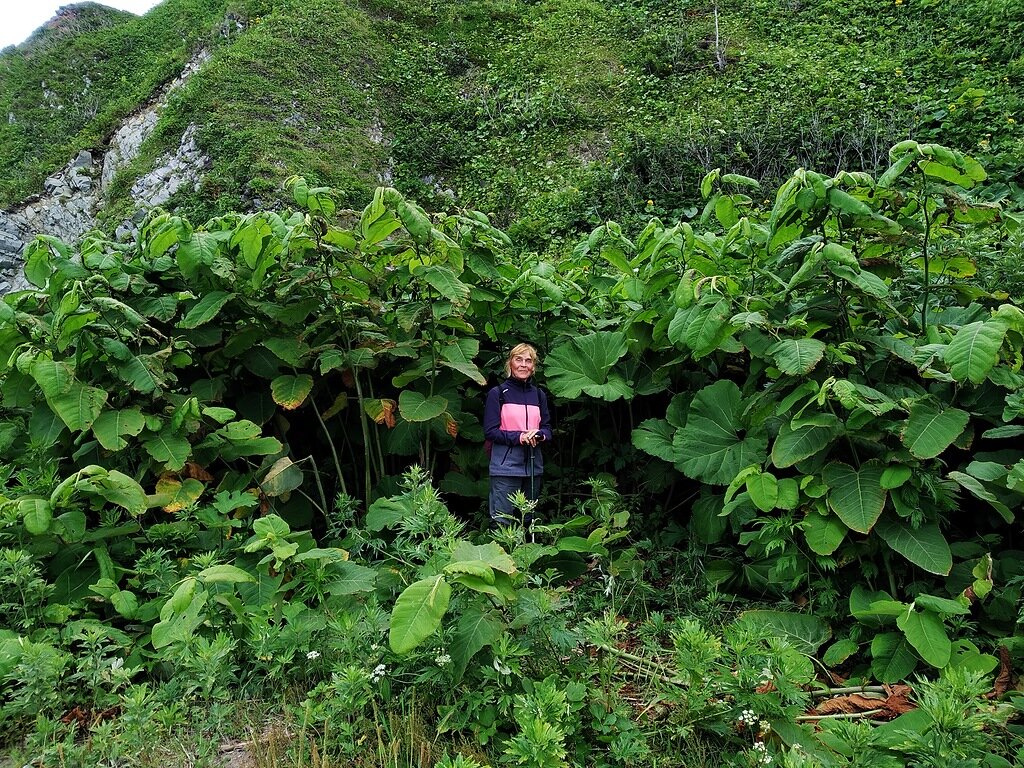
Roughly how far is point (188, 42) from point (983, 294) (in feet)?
70.0

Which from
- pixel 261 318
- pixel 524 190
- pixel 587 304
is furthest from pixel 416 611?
pixel 524 190

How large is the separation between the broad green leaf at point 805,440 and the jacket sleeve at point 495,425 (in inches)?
56.4

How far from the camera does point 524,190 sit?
36.3 feet

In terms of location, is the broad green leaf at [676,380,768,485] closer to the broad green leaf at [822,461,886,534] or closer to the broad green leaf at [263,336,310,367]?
the broad green leaf at [822,461,886,534]

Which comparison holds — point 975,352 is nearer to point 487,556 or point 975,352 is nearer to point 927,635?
point 927,635

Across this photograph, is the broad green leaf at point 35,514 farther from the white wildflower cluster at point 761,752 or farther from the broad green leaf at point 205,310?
the white wildflower cluster at point 761,752

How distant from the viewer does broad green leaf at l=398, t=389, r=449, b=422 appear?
11.7 ft

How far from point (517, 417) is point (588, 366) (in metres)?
0.56

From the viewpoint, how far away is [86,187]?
14867mm

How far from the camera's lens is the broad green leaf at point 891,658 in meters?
2.60

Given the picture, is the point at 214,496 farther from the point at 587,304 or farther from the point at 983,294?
the point at 983,294

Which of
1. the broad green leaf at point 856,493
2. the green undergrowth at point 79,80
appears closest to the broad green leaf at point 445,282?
the broad green leaf at point 856,493

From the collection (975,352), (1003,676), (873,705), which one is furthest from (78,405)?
(1003,676)

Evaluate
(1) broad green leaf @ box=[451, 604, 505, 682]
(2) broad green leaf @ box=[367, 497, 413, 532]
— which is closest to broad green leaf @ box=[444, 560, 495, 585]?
(1) broad green leaf @ box=[451, 604, 505, 682]
